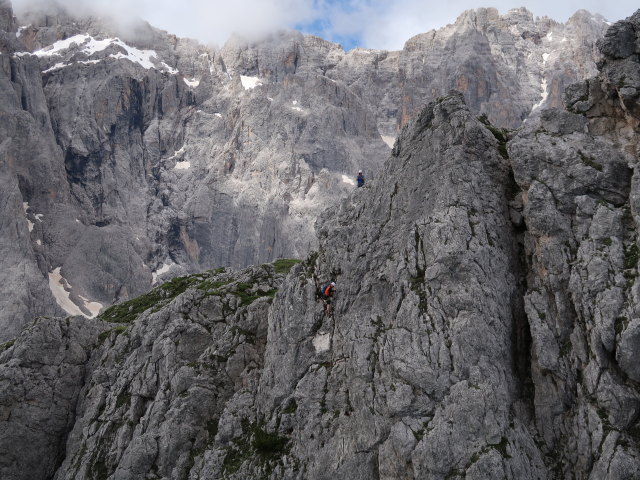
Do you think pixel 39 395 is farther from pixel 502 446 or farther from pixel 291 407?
pixel 502 446

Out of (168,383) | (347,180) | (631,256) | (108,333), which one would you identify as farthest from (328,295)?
(347,180)

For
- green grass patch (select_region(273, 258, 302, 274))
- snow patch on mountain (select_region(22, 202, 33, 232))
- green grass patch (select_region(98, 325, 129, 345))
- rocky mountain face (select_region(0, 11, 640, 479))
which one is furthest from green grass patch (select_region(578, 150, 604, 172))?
snow patch on mountain (select_region(22, 202, 33, 232))

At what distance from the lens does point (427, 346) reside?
27.8 metres

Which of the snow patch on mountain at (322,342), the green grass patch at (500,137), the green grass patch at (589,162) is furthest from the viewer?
the green grass patch at (500,137)

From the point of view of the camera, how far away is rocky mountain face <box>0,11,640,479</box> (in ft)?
81.8

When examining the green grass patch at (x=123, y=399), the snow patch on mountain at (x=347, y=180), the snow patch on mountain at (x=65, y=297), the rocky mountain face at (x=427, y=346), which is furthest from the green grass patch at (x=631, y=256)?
the snow patch on mountain at (x=347, y=180)

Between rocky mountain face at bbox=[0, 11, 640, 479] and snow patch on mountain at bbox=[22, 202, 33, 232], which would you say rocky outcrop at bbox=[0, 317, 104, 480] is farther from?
snow patch on mountain at bbox=[22, 202, 33, 232]

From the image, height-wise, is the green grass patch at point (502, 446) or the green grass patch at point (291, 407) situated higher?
the green grass patch at point (291, 407)

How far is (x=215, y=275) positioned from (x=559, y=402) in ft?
136

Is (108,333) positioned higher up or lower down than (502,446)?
higher up

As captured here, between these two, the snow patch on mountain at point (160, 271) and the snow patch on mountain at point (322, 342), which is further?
the snow patch on mountain at point (160, 271)

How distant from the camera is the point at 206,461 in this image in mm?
32906

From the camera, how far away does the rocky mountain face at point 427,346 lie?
24.9 meters

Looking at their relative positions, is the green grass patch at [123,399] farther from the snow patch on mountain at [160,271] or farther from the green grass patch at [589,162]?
the snow patch on mountain at [160,271]
